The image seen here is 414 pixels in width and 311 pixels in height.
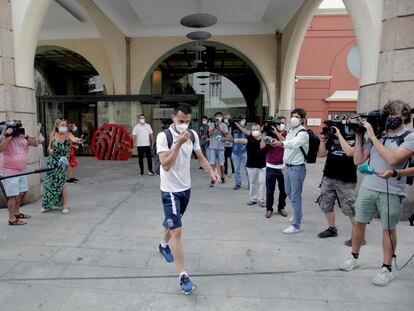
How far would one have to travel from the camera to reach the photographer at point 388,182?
8.77 ft

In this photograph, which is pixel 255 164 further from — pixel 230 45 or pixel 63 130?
pixel 230 45

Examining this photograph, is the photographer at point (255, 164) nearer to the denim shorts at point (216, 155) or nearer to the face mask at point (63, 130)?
the denim shorts at point (216, 155)

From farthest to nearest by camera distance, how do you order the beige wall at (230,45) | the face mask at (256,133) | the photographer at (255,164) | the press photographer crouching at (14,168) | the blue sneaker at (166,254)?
the beige wall at (230,45) < the photographer at (255,164) < the face mask at (256,133) < the press photographer crouching at (14,168) < the blue sneaker at (166,254)

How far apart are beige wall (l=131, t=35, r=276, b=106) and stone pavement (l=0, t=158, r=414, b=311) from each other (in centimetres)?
881

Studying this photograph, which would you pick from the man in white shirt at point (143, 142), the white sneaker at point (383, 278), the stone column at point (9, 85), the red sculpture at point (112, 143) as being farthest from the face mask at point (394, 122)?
the red sculpture at point (112, 143)

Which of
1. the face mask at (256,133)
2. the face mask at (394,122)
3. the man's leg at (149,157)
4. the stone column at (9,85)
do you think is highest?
the stone column at (9,85)

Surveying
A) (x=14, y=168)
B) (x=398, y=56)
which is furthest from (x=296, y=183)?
(x=14, y=168)

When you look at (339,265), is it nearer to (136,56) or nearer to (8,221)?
(8,221)

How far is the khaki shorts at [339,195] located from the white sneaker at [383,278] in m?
0.94

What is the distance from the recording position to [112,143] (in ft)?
38.8

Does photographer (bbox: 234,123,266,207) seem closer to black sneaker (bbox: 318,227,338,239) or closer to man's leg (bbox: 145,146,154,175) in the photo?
black sneaker (bbox: 318,227,338,239)

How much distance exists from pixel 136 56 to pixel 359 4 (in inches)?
392

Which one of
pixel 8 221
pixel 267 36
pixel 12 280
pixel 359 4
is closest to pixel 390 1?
pixel 359 4

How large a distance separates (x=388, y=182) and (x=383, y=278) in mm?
920
